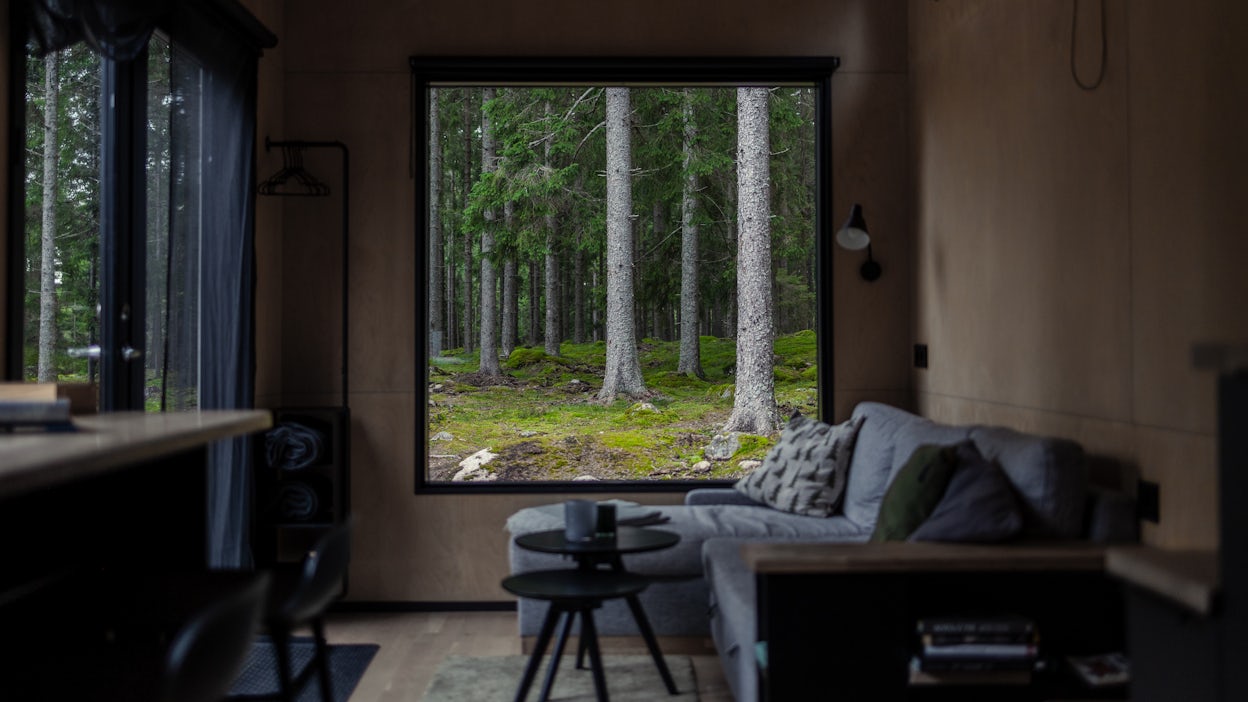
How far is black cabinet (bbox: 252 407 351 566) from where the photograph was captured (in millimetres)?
4801

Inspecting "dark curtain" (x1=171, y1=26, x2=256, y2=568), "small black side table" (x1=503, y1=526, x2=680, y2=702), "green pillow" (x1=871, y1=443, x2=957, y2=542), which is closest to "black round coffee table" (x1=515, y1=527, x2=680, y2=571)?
"small black side table" (x1=503, y1=526, x2=680, y2=702)

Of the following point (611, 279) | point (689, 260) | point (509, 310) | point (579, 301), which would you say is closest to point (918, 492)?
point (611, 279)

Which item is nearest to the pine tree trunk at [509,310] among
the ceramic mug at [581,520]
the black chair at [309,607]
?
the ceramic mug at [581,520]

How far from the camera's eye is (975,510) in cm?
294

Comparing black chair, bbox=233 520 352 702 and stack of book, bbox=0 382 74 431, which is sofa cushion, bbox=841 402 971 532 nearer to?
black chair, bbox=233 520 352 702

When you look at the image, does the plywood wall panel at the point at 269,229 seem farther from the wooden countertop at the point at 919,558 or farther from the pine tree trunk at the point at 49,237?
the wooden countertop at the point at 919,558

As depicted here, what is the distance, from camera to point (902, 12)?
209 inches

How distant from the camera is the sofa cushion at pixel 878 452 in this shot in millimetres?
4086

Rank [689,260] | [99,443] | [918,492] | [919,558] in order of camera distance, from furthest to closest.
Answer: [689,260]
[918,492]
[919,558]
[99,443]

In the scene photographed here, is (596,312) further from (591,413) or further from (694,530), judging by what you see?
(694,530)

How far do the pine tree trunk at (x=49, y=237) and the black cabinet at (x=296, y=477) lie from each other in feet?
4.75

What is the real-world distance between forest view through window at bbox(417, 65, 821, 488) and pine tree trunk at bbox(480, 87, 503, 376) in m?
0.02

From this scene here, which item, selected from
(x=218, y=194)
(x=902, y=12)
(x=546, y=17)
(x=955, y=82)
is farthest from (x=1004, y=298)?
(x=218, y=194)

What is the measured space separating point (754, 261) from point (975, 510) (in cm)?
627
